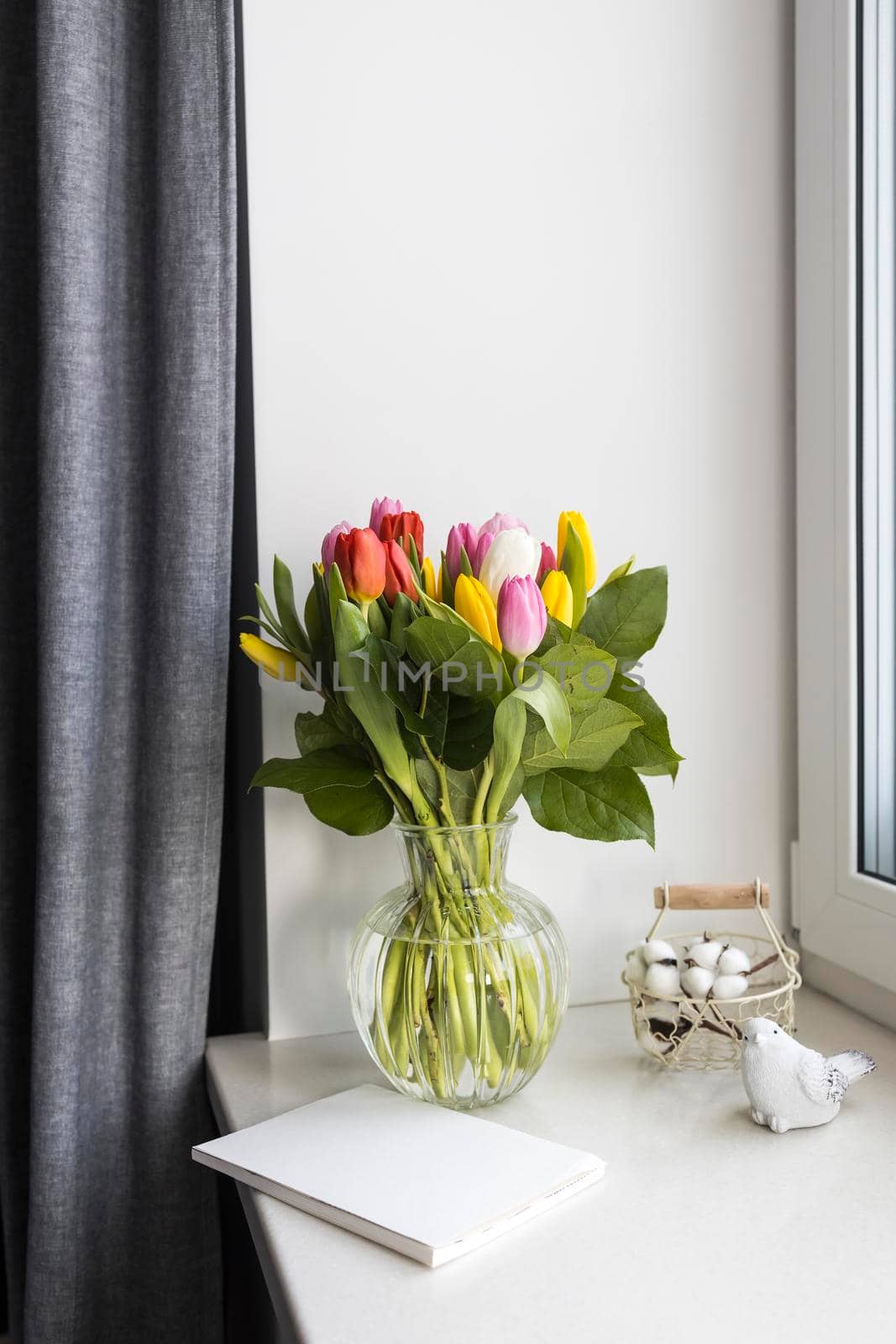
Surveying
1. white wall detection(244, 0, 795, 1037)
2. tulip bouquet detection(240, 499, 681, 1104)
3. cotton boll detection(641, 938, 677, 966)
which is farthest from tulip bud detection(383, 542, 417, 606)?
cotton boll detection(641, 938, 677, 966)

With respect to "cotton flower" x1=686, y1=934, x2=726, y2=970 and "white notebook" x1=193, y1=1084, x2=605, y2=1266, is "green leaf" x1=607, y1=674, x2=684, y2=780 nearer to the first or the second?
"cotton flower" x1=686, y1=934, x2=726, y2=970

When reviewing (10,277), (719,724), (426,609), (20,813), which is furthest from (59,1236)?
(10,277)

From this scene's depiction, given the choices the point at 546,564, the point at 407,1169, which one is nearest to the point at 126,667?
the point at 546,564

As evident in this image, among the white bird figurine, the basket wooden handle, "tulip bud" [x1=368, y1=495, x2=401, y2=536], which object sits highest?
"tulip bud" [x1=368, y1=495, x2=401, y2=536]

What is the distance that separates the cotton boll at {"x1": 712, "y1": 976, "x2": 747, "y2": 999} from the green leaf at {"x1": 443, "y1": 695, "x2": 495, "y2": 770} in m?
0.30

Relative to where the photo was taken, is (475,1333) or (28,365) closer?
(475,1333)

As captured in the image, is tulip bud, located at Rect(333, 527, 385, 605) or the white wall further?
the white wall

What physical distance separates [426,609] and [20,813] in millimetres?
532

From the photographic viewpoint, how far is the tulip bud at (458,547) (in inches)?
33.0

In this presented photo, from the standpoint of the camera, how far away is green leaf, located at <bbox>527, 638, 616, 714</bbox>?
2.55 feet

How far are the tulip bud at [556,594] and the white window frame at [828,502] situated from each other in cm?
41

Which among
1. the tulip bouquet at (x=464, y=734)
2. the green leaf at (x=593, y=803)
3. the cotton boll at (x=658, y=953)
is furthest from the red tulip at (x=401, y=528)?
the cotton boll at (x=658, y=953)

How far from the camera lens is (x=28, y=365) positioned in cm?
107

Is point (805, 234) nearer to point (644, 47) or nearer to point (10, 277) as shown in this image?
point (644, 47)
